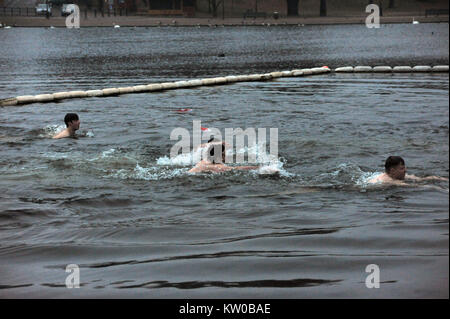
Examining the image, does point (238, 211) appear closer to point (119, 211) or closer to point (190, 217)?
point (190, 217)

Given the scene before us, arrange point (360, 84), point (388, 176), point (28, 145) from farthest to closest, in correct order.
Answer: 1. point (360, 84)
2. point (28, 145)
3. point (388, 176)

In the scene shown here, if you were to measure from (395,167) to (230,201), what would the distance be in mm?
2434

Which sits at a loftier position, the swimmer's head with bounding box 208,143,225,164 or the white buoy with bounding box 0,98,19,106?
the white buoy with bounding box 0,98,19,106

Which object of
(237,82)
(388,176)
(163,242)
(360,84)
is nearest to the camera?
(163,242)

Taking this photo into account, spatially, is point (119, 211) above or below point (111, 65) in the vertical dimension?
below

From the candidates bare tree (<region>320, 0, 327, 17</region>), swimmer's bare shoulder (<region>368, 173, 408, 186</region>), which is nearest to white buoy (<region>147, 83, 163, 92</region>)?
swimmer's bare shoulder (<region>368, 173, 408, 186</region>)

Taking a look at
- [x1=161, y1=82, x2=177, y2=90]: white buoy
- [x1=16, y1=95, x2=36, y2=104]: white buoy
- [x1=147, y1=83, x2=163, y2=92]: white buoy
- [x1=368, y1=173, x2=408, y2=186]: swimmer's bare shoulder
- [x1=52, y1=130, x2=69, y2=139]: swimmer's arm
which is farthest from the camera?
[x1=161, y1=82, x2=177, y2=90]: white buoy

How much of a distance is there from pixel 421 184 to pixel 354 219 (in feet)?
6.72

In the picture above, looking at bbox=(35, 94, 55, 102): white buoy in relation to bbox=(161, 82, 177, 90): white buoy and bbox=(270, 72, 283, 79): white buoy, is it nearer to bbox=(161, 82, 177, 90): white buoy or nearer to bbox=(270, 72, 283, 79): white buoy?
bbox=(161, 82, 177, 90): white buoy

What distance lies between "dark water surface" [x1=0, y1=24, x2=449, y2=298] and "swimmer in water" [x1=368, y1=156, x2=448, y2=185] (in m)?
0.19

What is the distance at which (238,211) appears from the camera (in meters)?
8.23

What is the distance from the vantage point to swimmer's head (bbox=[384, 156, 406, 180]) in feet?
28.9

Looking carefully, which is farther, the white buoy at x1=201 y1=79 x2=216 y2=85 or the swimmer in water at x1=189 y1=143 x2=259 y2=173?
the white buoy at x1=201 y1=79 x2=216 y2=85
